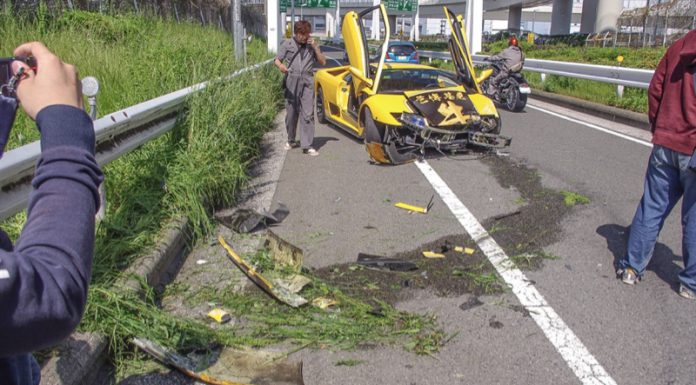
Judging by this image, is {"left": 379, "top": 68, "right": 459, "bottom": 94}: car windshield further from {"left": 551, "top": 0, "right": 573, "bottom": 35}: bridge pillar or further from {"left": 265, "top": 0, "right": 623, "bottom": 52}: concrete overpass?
{"left": 551, "top": 0, "right": 573, "bottom": 35}: bridge pillar

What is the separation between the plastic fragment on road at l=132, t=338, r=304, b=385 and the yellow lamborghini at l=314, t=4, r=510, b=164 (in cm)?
524

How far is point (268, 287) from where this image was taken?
4.16 metres

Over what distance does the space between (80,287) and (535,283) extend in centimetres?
387

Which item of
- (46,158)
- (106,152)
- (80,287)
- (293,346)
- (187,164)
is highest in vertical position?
(46,158)

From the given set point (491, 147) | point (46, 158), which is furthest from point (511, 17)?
point (46, 158)

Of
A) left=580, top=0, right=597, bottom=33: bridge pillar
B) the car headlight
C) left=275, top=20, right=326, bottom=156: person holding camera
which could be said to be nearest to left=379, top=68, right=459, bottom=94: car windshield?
the car headlight

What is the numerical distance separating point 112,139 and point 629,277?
4029 millimetres

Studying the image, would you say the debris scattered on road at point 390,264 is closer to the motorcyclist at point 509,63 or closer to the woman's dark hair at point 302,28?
the woman's dark hair at point 302,28

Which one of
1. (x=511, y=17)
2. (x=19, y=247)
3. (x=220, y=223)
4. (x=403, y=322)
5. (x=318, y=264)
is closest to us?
(x=19, y=247)

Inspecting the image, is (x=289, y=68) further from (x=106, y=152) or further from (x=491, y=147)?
(x=106, y=152)

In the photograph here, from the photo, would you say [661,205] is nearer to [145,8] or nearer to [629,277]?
[629,277]

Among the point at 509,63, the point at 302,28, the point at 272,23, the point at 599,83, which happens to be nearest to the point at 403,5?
the point at 272,23

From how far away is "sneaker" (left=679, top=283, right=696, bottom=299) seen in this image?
418 cm

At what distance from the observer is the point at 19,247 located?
112 cm
